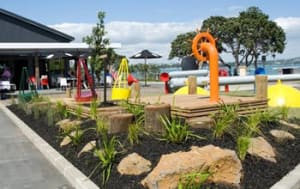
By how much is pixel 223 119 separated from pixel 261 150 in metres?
0.95

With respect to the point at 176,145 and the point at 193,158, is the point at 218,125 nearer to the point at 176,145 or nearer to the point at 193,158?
the point at 176,145

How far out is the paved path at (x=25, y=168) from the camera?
6375mm

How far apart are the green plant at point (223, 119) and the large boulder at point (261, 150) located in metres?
0.54

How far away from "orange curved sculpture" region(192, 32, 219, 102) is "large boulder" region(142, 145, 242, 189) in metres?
3.30

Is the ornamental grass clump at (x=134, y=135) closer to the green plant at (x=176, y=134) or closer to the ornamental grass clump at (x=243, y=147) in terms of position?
the green plant at (x=176, y=134)

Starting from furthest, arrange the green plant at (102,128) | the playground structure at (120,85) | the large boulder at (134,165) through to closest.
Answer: the playground structure at (120,85) → the green plant at (102,128) → the large boulder at (134,165)

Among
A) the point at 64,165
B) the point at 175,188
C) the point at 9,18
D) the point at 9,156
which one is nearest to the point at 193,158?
the point at 175,188

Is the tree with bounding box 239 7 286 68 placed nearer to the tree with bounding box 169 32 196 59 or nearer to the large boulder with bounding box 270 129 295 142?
the tree with bounding box 169 32 196 59

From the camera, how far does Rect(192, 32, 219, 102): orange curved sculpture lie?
877 centimetres

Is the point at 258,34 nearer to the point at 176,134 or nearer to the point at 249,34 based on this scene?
the point at 249,34

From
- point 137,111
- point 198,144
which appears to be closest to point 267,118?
point 198,144

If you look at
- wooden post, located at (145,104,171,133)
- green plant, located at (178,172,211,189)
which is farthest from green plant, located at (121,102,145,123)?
green plant, located at (178,172,211,189)

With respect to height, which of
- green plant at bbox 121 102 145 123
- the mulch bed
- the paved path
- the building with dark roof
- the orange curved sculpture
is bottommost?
the paved path

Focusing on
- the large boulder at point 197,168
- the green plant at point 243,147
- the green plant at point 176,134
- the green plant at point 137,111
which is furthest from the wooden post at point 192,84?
the large boulder at point 197,168
